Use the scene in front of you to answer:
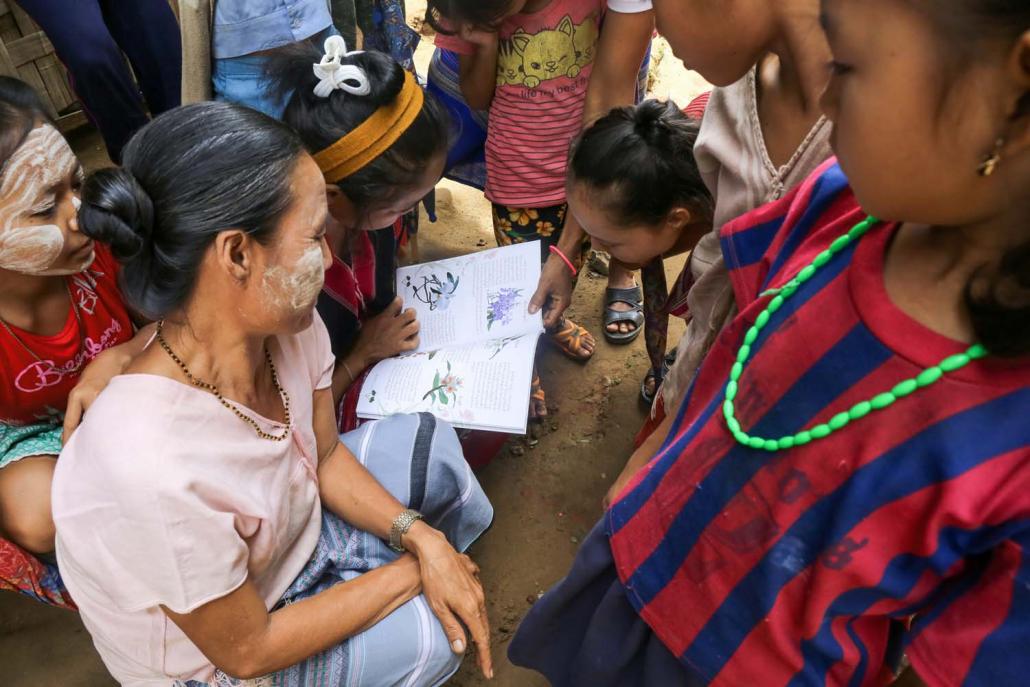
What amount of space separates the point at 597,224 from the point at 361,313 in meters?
0.78

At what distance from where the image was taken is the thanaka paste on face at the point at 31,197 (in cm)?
123

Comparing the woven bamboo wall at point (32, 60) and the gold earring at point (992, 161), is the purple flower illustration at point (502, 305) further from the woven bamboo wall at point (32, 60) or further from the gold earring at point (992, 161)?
the woven bamboo wall at point (32, 60)

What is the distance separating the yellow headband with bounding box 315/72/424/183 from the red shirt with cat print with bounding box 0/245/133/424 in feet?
1.91

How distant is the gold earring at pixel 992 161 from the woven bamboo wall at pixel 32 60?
12.3ft

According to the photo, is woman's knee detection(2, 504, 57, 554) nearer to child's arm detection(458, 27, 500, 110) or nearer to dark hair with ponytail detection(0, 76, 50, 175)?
dark hair with ponytail detection(0, 76, 50, 175)

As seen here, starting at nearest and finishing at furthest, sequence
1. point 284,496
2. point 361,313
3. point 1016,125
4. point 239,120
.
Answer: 1. point 1016,125
2. point 239,120
3. point 284,496
4. point 361,313

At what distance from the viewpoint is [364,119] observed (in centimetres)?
146

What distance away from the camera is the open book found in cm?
164

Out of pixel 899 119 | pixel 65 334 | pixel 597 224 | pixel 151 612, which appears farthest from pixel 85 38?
pixel 899 119

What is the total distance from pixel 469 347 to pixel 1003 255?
4.44ft

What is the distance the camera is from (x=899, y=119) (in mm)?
536

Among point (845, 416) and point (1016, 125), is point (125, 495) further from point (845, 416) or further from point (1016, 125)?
point (1016, 125)

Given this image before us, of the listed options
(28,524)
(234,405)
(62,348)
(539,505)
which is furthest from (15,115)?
(539,505)

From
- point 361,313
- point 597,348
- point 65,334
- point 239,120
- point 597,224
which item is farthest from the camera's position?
point 597,348
